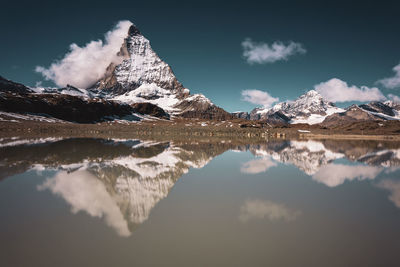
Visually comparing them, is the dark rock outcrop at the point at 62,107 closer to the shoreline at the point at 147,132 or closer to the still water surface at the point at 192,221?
the shoreline at the point at 147,132

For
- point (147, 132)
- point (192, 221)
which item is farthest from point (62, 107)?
point (192, 221)

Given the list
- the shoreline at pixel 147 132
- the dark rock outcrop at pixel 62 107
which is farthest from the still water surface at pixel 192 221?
the dark rock outcrop at pixel 62 107

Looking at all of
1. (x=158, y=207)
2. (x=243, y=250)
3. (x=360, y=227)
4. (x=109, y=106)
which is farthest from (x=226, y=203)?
(x=109, y=106)

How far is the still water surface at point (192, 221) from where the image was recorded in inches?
195

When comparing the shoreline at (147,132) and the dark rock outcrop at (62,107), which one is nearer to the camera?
the shoreline at (147,132)

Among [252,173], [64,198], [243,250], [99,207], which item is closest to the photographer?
[243,250]

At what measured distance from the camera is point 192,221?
6625 mm

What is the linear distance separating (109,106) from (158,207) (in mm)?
174378

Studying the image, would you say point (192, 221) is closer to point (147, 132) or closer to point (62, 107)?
point (147, 132)

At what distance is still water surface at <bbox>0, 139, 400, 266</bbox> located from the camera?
4945mm

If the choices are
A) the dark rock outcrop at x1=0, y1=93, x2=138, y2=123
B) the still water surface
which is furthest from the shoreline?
the still water surface

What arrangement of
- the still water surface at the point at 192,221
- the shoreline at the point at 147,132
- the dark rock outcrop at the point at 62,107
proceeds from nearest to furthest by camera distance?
the still water surface at the point at 192,221
the shoreline at the point at 147,132
the dark rock outcrop at the point at 62,107

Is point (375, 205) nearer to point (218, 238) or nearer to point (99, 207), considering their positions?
point (218, 238)

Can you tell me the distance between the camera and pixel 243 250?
17.2 ft
